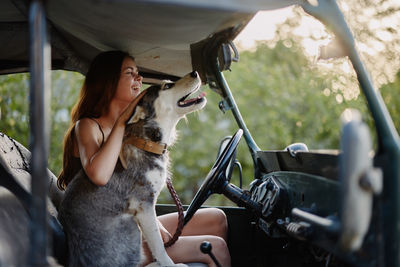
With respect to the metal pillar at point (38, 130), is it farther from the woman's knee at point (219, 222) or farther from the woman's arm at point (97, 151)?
the woman's knee at point (219, 222)

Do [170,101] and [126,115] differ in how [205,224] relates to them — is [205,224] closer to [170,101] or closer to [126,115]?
[170,101]

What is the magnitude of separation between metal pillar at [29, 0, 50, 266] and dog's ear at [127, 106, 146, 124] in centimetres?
97

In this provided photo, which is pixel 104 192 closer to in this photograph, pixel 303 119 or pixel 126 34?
pixel 126 34

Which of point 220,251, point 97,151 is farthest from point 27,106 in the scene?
point 220,251

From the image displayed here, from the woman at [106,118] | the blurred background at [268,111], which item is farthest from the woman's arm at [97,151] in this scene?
the blurred background at [268,111]

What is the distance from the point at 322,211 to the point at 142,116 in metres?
1.09

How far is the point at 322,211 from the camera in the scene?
1.71m

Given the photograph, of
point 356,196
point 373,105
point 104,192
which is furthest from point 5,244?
point 373,105

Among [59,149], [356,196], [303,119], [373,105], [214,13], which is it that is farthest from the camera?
[303,119]

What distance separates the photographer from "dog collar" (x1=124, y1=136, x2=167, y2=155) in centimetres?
232

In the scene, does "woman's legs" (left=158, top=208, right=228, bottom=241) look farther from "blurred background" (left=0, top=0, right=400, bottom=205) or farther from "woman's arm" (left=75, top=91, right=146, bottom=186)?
"blurred background" (left=0, top=0, right=400, bottom=205)

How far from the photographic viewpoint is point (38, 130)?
1.23 m

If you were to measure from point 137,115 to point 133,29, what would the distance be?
1.50 feet

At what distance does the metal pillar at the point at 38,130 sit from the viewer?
1.21m
